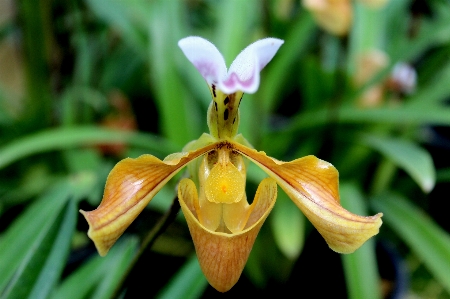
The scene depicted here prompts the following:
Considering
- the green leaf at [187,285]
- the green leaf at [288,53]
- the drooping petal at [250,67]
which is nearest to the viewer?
the drooping petal at [250,67]

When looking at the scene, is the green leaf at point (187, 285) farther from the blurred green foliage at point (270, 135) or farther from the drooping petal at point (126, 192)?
the drooping petal at point (126, 192)

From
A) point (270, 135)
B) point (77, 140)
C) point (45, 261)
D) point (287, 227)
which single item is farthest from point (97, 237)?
point (270, 135)

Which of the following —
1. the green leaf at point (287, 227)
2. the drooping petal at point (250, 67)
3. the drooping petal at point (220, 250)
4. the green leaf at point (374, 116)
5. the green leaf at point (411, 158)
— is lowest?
the green leaf at point (287, 227)

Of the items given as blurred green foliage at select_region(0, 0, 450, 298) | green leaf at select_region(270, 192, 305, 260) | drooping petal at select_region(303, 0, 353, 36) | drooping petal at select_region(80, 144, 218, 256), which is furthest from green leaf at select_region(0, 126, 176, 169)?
drooping petal at select_region(80, 144, 218, 256)

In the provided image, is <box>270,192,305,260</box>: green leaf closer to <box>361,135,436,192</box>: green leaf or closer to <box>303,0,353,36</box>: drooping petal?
<box>361,135,436,192</box>: green leaf

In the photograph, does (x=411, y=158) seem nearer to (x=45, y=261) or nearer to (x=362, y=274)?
(x=362, y=274)

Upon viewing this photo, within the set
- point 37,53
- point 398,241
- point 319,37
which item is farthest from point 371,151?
point 37,53

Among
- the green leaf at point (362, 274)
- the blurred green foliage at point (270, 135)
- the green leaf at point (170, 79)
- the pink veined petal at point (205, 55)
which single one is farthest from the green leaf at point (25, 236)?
the green leaf at point (362, 274)

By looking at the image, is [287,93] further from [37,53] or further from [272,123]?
[37,53]
